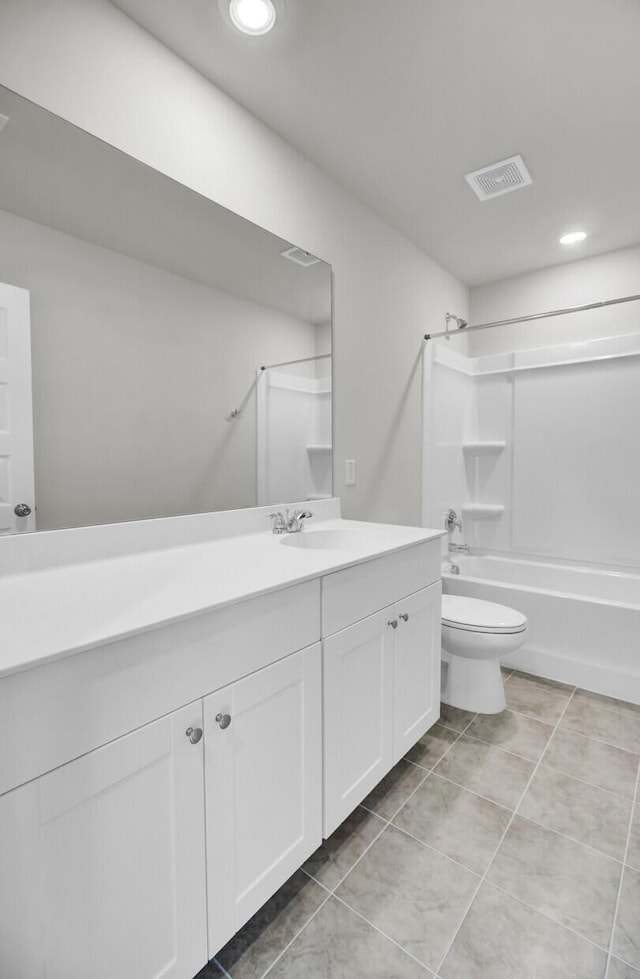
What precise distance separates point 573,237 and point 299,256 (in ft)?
5.93

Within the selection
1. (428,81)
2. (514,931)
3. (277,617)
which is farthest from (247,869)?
(428,81)

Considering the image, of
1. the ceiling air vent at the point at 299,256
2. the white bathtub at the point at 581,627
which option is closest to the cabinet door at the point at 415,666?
the white bathtub at the point at 581,627

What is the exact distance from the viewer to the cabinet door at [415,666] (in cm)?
149

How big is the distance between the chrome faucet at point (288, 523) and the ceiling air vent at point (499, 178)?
1.72 m

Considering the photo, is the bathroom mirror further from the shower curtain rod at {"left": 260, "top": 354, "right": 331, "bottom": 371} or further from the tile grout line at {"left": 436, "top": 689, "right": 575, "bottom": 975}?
the tile grout line at {"left": 436, "top": 689, "right": 575, "bottom": 975}

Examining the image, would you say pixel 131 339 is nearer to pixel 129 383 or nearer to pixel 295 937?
pixel 129 383

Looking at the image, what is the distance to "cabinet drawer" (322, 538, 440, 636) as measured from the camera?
1.19m

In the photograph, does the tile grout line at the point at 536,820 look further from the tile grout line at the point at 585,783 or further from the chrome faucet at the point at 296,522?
the chrome faucet at the point at 296,522

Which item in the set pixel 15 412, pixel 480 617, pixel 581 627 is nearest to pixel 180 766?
pixel 15 412

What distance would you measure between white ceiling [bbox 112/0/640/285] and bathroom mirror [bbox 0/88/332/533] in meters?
0.44

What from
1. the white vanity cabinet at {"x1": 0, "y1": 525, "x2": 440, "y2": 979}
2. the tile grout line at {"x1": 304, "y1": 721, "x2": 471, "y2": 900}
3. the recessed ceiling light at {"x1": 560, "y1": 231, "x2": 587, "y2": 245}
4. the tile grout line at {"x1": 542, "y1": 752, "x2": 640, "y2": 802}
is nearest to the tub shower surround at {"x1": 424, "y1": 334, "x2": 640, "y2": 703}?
the recessed ceiling light at {"x1": 560, "y1": 231, "x2": 587, "y2": 245}

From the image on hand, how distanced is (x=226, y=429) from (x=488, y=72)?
4.87 feet

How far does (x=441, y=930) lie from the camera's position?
1104mm

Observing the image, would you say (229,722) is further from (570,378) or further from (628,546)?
(570,378)
